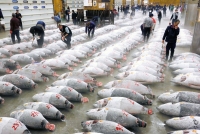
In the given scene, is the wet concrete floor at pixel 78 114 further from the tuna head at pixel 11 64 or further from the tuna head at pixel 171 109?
the tuna head at pixel 11 64

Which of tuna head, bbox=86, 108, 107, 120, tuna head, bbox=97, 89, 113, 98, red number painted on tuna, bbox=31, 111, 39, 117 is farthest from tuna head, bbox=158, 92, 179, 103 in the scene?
red number painted on tuna, bbox=31, 111, 39, 117

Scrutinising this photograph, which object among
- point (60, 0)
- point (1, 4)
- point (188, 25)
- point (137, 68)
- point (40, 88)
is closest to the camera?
point (40, 88)

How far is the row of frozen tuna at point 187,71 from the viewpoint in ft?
16.0

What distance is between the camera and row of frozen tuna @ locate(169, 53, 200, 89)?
486 cm

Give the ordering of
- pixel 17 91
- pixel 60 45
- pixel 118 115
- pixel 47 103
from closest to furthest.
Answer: pixel 118 115, pixel 47 103, pixel 17 91, pixel 60 45

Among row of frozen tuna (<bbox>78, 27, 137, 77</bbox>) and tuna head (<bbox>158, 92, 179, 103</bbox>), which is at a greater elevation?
row of frozen tuna (<bbox>78, 27, 137, 77</bbox>)

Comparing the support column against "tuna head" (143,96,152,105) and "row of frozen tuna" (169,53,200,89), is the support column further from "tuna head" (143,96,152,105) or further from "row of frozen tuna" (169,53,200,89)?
"tuna head" (143,96,152,105)

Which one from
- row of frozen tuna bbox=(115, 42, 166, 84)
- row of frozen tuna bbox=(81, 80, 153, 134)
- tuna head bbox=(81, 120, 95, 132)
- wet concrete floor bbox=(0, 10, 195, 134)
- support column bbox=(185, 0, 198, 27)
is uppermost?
support column bbox=(185, 0, 198, 27)

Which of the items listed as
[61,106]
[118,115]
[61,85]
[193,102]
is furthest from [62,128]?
[193,102]

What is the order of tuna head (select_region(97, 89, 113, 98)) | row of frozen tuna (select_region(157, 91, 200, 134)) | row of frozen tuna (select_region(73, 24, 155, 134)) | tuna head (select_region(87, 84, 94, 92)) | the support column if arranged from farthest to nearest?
1. the support column
2. tuna head (select_region(87, 84, 94, 92))
3. tuna head (select_region(97, 89, 113, 98))
4. row of frozen tuna (select_region(157, 91, 200, 134))
5. row of frozen tuna (select_region(73, 24, 155, 134))

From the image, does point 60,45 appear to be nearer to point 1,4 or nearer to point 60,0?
point 1,4

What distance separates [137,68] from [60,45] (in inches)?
169

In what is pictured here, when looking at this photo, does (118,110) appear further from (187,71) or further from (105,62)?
(187,71)

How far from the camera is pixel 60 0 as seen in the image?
18875 mm
